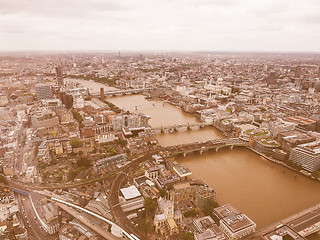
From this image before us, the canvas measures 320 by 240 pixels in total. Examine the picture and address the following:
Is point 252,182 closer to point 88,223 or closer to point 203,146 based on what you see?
point 203,146

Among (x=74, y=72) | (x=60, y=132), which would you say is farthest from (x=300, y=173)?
(x=74, y=72)

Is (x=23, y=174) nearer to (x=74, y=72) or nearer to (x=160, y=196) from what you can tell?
(x=160, y=196)

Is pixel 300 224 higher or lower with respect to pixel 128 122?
lower

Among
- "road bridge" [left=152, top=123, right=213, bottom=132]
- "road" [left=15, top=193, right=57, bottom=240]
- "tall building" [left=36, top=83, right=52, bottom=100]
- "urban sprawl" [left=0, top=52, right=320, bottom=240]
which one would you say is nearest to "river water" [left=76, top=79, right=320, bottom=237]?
"urban sprawl" [left=0, top=52, right=320, bottom=240]

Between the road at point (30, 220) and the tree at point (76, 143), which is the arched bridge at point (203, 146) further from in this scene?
the road at point (30, 220)

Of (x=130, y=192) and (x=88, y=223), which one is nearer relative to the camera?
(x=88, y=223)

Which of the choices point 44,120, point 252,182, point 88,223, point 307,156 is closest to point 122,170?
point 88,223

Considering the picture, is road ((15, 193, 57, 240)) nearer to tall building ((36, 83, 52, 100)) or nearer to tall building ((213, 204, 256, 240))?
tall building ((213, 204, 256, 240))
